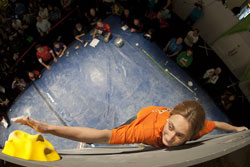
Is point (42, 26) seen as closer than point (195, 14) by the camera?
No

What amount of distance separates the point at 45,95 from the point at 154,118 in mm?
4176

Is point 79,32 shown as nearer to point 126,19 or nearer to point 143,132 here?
point 126,19

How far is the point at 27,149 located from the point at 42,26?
553 cm

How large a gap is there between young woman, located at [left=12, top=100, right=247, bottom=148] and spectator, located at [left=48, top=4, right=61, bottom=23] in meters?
5.44

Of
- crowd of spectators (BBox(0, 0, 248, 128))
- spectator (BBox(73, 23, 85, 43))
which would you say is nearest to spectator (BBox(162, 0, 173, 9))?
crowd of spectators (BBox(0, 0, 248, 128))

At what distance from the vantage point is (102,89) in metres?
5.00

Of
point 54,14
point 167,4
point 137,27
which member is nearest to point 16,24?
point 54,14

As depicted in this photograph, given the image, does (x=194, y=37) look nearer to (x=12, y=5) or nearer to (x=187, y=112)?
(x=187, y=112)

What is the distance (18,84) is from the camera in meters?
4.98

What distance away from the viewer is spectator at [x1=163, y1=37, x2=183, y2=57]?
17.0 feet

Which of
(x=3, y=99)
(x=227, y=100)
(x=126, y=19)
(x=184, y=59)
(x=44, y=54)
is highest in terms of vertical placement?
(x=184, y=59)

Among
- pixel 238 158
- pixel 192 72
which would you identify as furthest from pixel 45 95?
pixel 238 158

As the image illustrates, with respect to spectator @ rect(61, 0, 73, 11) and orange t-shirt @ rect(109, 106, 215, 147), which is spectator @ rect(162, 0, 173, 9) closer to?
spectator @ rect(61, 0, 73, 11)

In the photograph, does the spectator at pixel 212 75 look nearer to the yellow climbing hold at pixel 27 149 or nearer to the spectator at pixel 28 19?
the yellow climbing hold at pixel 27 149
